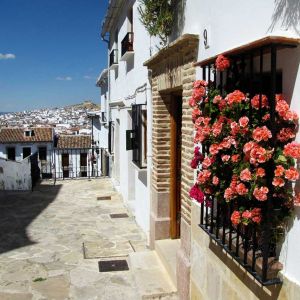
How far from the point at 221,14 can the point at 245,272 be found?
2.41 m

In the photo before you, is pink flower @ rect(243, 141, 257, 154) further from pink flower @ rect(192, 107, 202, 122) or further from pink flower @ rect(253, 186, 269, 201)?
pink flower @ rect(192, 107, 202, 122)

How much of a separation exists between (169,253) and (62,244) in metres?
2.61

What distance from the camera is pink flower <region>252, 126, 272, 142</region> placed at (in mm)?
2752

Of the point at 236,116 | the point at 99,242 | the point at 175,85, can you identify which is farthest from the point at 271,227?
the point at 99,242

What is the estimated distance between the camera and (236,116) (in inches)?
125

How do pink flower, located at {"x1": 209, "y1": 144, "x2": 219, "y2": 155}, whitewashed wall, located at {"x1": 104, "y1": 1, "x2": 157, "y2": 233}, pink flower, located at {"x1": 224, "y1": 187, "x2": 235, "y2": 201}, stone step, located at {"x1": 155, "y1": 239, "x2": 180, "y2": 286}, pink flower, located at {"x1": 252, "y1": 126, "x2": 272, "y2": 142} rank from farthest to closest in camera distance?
whitewashed wall, located at {"x1": 104, "y1": 1, "x2": 157, "y2": 233}, stone step, located at {"x1": 155, "y1": 239, "x2": 180, "y2": 286}, pink flower, located at {"x1": 209, "y1": 144, "x2": 219, "y2": 155}, pink flower, located at {"x1": 224, "y1": 187, "x2": 235, "y2": 201}, pink flower, located at {"x1": 252, "y1": 126, "x2": 272, "y2": 142}

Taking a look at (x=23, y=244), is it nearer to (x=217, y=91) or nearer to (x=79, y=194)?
(x=79, y=194)

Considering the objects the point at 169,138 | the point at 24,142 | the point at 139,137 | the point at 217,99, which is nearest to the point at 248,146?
the point at 217,99

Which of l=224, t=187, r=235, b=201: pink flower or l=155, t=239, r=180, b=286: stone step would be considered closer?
l=224, t=187, r=235, b=201: pink flower

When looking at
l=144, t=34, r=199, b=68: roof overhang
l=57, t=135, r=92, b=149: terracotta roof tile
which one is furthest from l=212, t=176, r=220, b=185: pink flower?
l=57, t=135, r=92, b=149: terracotta roof tile

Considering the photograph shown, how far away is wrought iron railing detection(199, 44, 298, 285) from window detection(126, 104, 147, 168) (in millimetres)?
4117

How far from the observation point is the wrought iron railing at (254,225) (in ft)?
9.27

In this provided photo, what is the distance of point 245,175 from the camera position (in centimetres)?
285

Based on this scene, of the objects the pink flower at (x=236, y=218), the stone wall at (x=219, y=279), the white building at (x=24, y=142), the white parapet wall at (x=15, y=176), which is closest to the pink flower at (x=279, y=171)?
the pink flower at (x=236, y=218)
